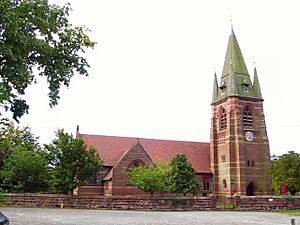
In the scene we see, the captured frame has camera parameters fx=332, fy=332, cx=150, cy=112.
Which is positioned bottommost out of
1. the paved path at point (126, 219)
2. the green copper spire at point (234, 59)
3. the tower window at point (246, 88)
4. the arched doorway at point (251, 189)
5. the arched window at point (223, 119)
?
the paved path at point (126, 219)

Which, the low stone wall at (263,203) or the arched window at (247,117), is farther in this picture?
the arched window at (247,117)

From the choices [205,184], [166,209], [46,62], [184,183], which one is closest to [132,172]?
[184,183]

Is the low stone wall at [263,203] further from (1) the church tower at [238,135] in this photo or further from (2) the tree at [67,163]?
(2) the tree at [67,163]

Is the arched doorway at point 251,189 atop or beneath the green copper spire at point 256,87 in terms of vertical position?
beneath

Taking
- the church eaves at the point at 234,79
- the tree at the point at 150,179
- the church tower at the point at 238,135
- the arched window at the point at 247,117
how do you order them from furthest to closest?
the church eaves at the point at 234,79, the arched window at the point at 247,117, the church tower at the point at 238,135, the tree at the point at 150,179

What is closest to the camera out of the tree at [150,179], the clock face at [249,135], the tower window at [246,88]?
the tree at [150,179]

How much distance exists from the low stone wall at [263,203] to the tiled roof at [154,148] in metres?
17.2

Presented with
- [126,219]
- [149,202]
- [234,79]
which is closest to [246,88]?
[234,79]

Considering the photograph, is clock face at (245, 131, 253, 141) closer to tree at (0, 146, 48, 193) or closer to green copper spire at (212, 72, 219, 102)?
green copper spire at (212, 72, 219, 102)

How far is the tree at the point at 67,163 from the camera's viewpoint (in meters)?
31.4

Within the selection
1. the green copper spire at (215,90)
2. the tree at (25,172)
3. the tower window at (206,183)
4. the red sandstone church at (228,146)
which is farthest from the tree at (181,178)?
the green copper spire at (215,90)

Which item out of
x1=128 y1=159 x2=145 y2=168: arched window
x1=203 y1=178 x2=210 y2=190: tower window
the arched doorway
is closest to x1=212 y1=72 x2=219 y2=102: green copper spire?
x1=203 y1=178 x2=210 y2=190: tower window

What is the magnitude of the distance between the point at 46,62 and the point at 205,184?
40000mm

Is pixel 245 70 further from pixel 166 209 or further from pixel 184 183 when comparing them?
pixel 166 209
